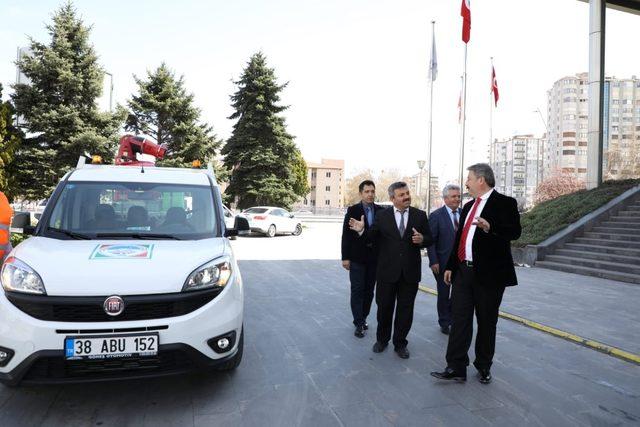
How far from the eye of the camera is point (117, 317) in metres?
3.06

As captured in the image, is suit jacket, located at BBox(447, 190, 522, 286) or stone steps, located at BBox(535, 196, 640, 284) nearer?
suit jacket, located at BBox(447, 190, 522, 286)

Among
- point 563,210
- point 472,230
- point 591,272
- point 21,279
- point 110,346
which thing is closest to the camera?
point 110,346

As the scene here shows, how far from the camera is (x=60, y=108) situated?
19906 mm

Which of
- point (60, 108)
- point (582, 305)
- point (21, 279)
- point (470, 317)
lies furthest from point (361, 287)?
point (60, 108)

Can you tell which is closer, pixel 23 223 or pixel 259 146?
pixel 23 223

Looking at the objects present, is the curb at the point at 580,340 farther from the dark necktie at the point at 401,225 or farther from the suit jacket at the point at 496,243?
the dark necktie at the point at 401,225

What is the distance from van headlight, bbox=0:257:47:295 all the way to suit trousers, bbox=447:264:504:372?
10.8ft

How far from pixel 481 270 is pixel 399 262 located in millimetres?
946

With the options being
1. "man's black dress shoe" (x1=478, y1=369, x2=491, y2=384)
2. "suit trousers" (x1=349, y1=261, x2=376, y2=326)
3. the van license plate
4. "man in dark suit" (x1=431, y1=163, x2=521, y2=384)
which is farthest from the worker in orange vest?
"man's black dress shoe" (x1=478, y1=369, x2=491, y2=384)

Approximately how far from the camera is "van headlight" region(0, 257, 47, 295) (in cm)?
306

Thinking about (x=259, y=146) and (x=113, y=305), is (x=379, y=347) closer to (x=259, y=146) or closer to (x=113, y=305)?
(x=113, y=305)

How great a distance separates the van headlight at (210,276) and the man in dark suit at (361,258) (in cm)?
217

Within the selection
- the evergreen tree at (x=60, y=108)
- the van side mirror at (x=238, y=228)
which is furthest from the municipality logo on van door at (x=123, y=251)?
the evergreen tree at (x=60, y=108)

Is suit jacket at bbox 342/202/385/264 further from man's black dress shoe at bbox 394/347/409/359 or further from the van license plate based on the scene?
the van license plate
